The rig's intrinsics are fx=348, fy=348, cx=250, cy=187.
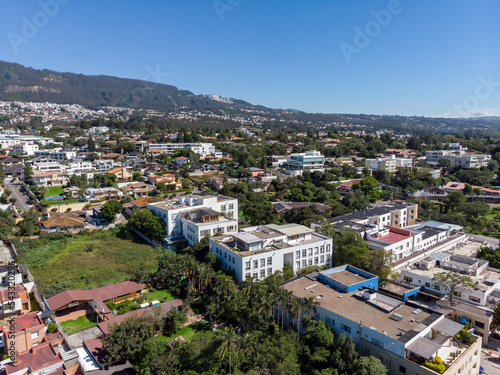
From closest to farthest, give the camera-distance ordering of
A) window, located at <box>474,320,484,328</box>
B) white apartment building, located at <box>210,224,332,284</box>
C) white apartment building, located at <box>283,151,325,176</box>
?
window, located at <box>474,320,484,328</box>, white apartment building, located at <box>210,224,332,284</box>, white apartment building, located at <box>283,151,325,176</box>

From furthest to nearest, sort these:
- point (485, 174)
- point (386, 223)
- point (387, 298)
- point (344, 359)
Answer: point (485, 174), point (386, 223), point (387, 298), point (344, 359)

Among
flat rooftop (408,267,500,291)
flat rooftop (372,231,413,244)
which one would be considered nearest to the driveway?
flat rooftop (408,267,500,291)

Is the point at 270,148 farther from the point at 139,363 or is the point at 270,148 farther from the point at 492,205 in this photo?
the point at 139,363

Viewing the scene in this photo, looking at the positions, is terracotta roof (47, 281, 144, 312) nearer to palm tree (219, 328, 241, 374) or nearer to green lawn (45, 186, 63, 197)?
palm tree (219, 328, 241, 374)

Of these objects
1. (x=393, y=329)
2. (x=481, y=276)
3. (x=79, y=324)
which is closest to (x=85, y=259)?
(x=79, y=324)

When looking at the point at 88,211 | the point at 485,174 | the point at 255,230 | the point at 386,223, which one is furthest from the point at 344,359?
the point at 485,174

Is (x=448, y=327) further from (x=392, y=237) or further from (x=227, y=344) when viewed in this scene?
(x=392, y=237)
